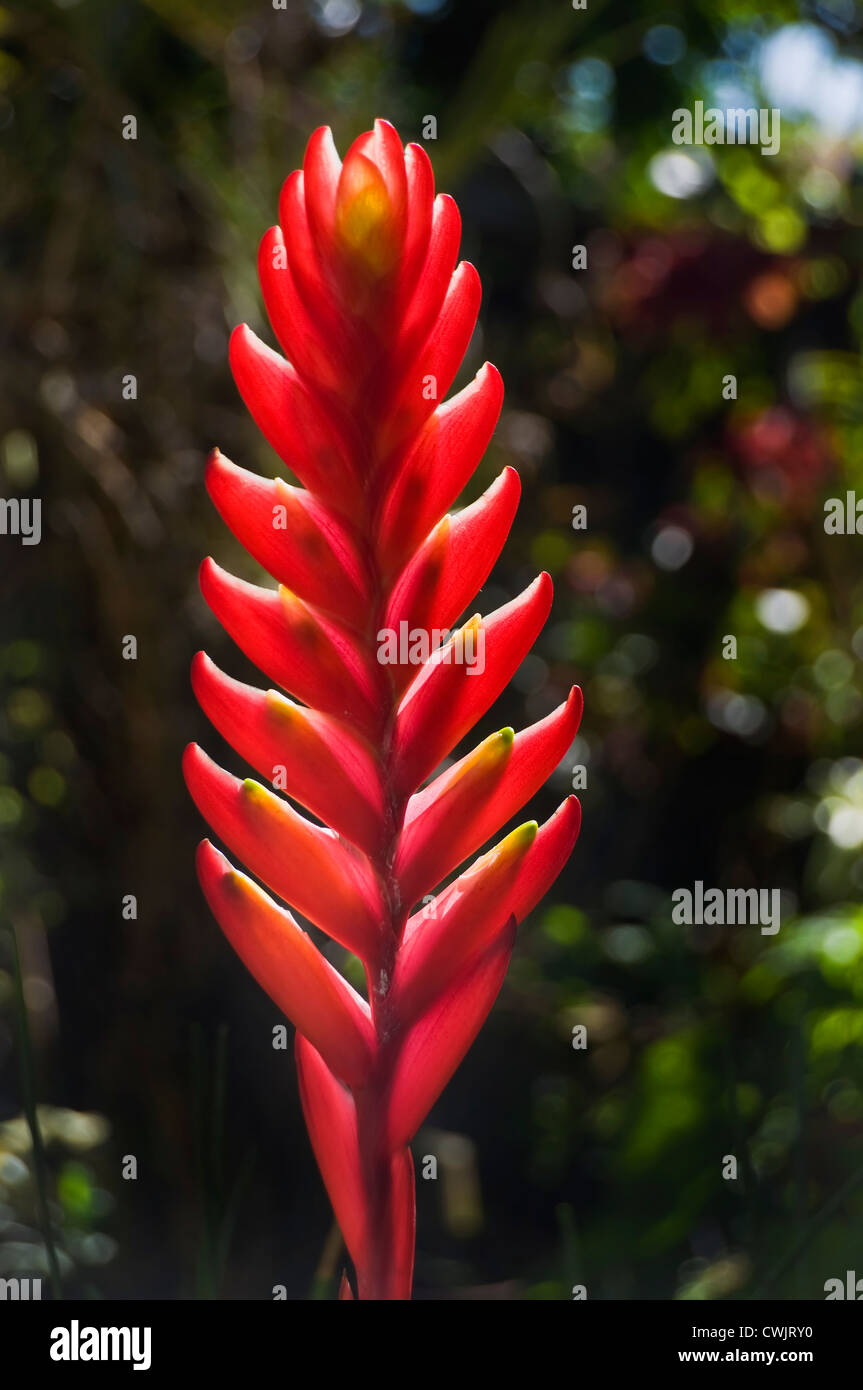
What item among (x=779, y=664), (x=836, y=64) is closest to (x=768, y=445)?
(x=779, y=664)

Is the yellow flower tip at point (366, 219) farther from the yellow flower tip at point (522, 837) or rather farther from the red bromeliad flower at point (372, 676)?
the yellow flower tip at point (522, 837)

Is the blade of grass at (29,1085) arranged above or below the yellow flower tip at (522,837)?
below

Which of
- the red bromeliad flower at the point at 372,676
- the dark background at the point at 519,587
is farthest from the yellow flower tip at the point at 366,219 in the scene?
the dark background at the point at 519,587

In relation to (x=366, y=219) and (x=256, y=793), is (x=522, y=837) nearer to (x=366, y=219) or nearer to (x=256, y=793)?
(x=256, y=793)

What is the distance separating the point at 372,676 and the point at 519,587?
99 centimetres

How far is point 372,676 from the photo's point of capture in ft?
1.08

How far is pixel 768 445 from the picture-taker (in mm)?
1292

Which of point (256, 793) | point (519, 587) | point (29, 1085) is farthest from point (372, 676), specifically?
point (519, 587)

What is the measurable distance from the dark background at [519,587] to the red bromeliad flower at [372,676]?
1.57 feet

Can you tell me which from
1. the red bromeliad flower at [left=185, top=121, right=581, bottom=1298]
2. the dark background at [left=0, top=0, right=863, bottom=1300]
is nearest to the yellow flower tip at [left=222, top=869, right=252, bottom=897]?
the red bromeliad flower at [left=185, top=121, right=581, bottom=1298]

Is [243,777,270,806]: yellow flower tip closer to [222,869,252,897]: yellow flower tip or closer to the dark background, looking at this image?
[222,869,252,897]: yellow flower tip

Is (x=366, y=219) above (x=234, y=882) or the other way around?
above

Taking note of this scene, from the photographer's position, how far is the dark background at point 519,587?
958 mm
